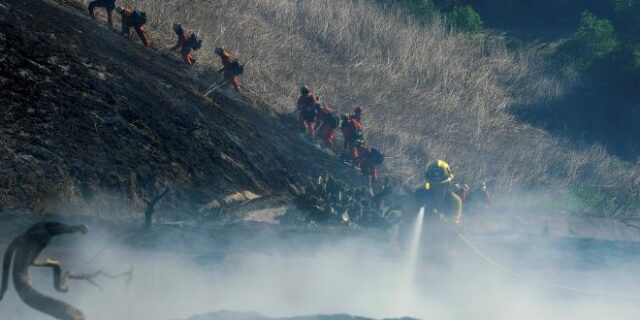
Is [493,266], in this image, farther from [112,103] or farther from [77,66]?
[77,66]

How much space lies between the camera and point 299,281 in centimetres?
1201

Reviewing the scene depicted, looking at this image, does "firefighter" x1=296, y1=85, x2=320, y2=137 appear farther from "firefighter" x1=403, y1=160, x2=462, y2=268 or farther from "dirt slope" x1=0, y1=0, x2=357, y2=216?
"firefighter" x1=403, y1=160, x2=462, y2=268

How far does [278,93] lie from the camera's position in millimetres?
24344

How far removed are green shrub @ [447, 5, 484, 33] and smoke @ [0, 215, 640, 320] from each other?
67.1ft

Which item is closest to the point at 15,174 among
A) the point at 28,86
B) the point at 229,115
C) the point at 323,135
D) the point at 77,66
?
the point at 28,86

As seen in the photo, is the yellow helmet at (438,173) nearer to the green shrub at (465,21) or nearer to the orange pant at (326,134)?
the orange pant at (326,134)

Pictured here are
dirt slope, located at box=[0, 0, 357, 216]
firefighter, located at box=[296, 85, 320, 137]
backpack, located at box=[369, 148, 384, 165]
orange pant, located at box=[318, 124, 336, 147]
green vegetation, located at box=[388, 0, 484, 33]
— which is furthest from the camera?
green vegetation, located at box=[388, 0, 484, 33]

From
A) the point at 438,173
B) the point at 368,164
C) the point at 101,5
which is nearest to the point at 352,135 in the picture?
the point at 368,164

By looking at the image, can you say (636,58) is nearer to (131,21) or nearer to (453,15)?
(453,15)

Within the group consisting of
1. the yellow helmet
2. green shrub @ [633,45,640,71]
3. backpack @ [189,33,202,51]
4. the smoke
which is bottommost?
the smoke

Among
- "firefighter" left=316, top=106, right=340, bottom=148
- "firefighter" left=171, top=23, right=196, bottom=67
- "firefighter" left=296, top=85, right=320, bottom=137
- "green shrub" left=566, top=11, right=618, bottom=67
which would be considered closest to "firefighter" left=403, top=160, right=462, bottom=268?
"firefighter" left=316, top=106, right=340, bottom=148

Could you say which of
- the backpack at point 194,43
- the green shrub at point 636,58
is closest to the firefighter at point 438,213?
the backpack at point 194,43

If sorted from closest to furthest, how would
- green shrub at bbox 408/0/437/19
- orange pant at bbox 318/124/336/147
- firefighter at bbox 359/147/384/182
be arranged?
firefighter at bbox 359/147/384/182 → orange pant at bbox 318/124/336/147 → green shrub at bbox 408/0/437/19

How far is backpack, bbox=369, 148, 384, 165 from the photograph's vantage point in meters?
20.5
